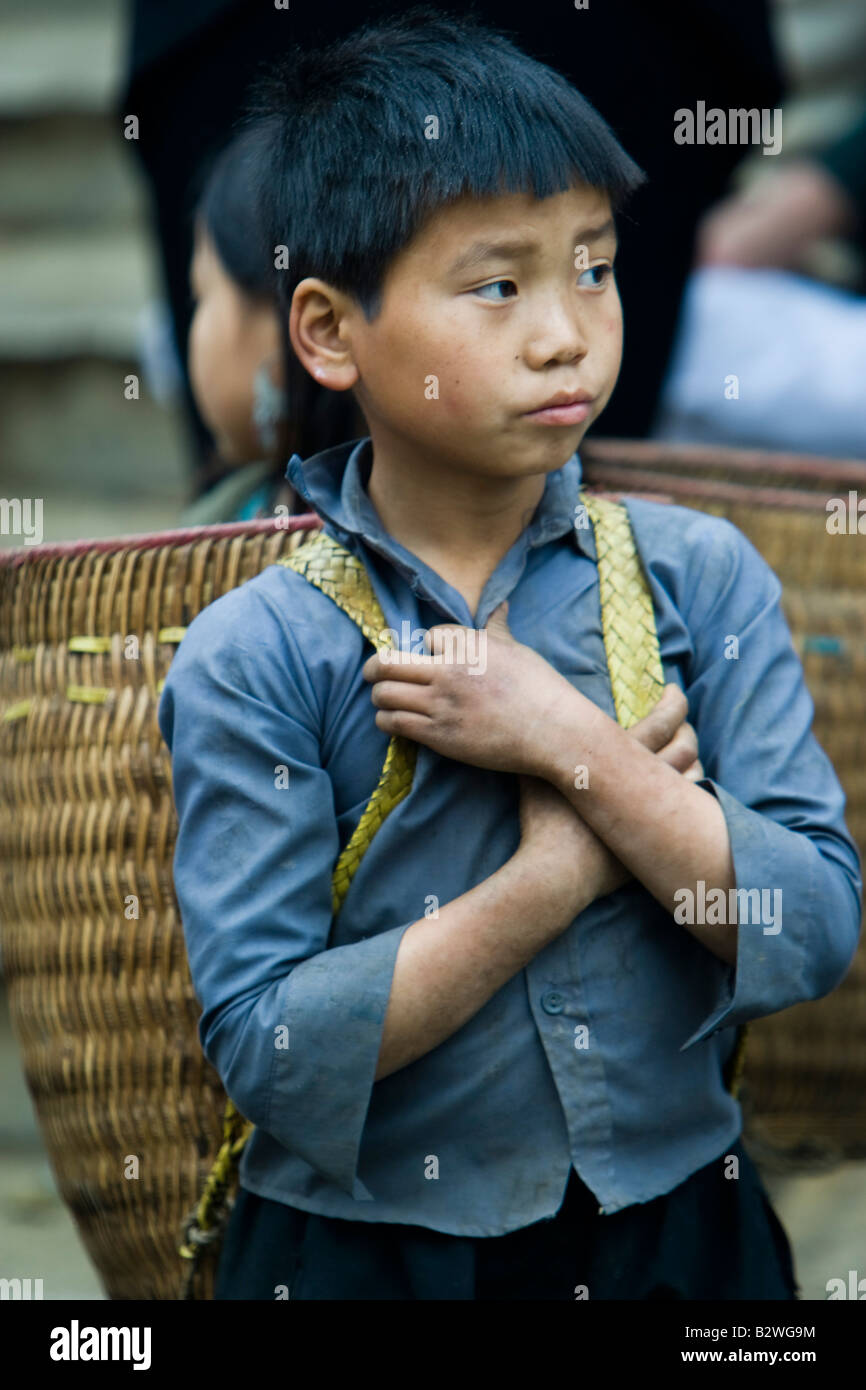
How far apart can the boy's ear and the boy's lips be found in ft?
0.56

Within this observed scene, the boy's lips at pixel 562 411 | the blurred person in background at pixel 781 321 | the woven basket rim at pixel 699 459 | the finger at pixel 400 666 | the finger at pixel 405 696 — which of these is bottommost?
the finger at pixel 405 696

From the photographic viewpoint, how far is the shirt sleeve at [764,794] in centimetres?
122

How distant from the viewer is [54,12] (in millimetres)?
4316

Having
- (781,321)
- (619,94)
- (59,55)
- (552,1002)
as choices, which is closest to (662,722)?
(552,1002)

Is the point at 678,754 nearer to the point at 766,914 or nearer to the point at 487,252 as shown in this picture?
the point at 766,914

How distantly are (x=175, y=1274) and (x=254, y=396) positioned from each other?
100 cm

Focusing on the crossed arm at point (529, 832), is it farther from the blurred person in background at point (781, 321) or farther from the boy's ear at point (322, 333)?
the blurred person in background at point (781, 321)

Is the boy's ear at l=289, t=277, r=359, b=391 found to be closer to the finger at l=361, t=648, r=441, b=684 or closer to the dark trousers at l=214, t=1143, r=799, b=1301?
the finger at l=361, t=648, r=441, b=684

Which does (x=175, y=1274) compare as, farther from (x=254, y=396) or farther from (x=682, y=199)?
(x=682, y=199)

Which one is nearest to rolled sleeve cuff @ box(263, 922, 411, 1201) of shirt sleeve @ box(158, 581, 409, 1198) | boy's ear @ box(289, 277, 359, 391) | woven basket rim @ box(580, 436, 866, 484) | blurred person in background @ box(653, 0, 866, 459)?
shirt sleeve @ box(158, 581, 409, 1198)

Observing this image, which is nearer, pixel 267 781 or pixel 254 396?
pixel 267 781

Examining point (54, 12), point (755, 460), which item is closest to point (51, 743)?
point (755, 460)

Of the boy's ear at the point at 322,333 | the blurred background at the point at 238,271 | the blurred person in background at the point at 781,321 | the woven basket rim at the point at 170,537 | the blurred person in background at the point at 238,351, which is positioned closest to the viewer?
the boy's ear at the point at 322,333

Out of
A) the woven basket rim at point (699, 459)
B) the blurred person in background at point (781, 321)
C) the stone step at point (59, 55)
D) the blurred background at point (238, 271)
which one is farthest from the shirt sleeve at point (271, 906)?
the stone step at point (59, 55)
